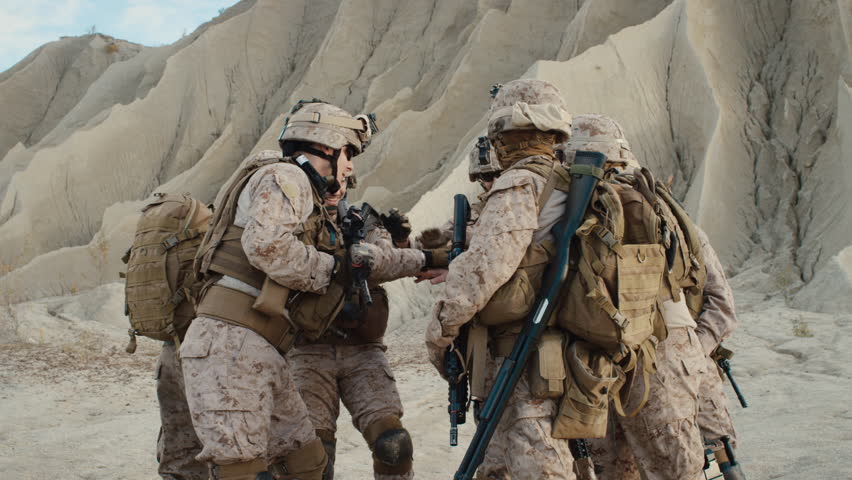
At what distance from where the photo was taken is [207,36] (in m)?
20.7

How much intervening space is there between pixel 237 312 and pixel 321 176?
2.46ft

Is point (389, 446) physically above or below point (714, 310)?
below

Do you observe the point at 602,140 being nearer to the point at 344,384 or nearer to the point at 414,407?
the point at 344,384

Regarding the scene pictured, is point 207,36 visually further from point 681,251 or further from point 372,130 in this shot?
point 681,251

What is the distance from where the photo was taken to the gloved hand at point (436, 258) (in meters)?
3.62

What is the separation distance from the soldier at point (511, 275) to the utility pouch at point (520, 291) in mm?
39

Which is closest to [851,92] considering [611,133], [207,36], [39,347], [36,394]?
[611,133]

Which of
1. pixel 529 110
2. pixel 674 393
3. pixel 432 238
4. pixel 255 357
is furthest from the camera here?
pixel 432 238

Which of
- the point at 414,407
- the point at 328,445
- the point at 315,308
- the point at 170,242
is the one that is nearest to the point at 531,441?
the point at 315,308

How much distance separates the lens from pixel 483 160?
14.7 feet

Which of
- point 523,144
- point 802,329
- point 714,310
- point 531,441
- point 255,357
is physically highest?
point 523,144

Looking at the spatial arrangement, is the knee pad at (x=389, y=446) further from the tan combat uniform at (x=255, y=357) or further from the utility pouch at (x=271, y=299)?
the utility pouch at (x=271, y=299)

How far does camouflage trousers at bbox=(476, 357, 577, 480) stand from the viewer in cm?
246

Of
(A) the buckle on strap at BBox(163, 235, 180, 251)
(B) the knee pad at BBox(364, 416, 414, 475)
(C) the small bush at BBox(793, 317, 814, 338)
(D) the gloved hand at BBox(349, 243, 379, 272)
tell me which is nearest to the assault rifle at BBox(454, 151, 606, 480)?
(B) the knee pad at BBox(364, 416, 414, 475)
